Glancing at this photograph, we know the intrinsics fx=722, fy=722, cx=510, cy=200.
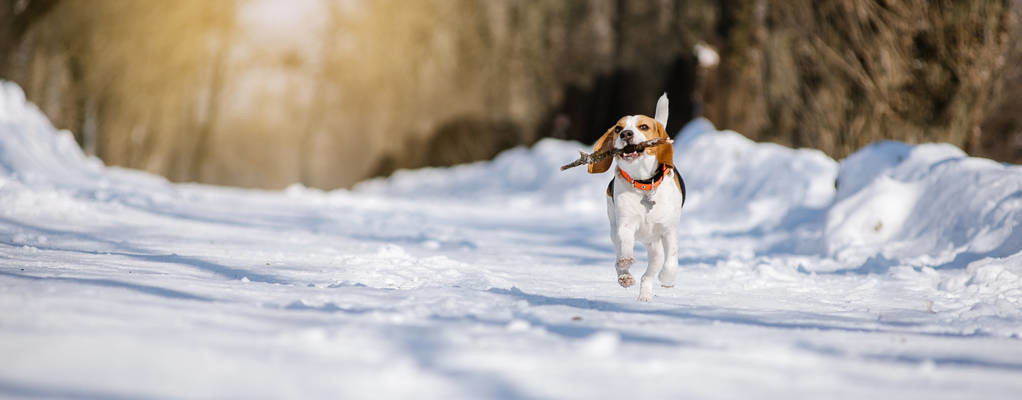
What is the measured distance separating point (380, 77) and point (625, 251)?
15548mm

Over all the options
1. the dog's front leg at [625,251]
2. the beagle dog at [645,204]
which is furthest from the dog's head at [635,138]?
the dog's front leg at [625,251]

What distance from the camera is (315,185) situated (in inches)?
680

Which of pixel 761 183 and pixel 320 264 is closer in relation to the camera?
pixel 320 264

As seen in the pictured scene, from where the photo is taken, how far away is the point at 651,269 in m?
3.68

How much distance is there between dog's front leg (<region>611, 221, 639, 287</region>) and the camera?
139 inches

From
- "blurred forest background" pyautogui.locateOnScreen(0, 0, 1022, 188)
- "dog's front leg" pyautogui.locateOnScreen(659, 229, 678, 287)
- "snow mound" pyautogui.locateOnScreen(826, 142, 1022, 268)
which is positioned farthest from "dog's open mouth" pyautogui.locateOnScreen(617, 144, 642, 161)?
"blurred forest background" pyautogui.locateOnScreen(0, 0, 1022, 188)

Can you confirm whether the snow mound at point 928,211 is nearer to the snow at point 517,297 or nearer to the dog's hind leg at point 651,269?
the snow at point 517,297

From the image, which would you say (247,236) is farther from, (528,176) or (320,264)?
(528,176)

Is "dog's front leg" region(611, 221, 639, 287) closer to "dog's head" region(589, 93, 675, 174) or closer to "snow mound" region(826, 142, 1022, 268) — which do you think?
"dog's head" region(589, 93, 675, 174)

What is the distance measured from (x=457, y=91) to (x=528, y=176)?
16.6ft

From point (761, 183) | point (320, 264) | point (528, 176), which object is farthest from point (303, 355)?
point (528, 176)

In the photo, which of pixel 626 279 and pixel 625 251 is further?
pixel 625 251

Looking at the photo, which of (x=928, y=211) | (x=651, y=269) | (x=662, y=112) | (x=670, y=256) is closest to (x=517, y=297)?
(x=651, y=269)

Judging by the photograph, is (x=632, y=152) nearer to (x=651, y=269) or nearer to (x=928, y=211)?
(x=651, y=269)
